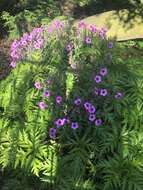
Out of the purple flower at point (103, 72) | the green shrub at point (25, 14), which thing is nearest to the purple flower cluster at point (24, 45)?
the purple flower at point (103, 72)

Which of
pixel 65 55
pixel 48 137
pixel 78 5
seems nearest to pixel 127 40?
pixel 78 5

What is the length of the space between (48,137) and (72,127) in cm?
36

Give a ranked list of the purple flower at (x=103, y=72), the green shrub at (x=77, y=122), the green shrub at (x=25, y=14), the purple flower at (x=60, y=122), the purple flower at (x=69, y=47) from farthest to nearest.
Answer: the green shrub at (x=25, y=14)
the purple flower at (x=69, y=47)
the purple flower at (x=103, y=72)
the purple flower at (x=60, y=122)
the green shrub at (x=77, y=122)

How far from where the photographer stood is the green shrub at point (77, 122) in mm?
4711

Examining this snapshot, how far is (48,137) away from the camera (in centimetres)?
502

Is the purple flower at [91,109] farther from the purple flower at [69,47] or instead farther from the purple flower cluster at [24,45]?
the purple flower cluster at [24,45]

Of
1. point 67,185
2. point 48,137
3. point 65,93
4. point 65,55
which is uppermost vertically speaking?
point 65,55

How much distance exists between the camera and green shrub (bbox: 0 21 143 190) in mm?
4711

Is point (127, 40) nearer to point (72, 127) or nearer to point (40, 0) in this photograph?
point (40, 0)

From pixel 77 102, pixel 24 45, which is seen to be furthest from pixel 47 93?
pixel 24 45

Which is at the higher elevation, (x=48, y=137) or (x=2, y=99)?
(x=2, y=99)

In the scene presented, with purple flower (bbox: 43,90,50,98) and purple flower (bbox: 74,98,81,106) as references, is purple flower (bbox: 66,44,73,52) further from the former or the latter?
purple flower (bbox: 74,98,81,106)

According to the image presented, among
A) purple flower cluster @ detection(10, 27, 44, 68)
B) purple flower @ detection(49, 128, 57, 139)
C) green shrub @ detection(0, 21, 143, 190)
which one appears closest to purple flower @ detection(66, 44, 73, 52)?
green shrub @ detection(0, 21, 143, 190)

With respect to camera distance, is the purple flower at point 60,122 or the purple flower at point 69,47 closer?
the purple flower at point 60,122
